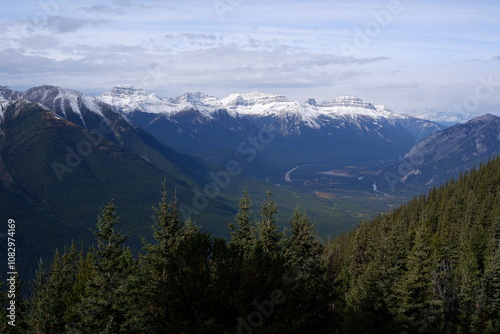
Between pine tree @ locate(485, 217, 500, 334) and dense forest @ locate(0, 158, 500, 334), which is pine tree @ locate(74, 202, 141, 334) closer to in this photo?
dense forest @ locate(0, 158, 500, 334)

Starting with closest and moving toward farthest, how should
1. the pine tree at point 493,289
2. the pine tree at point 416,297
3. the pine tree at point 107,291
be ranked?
the pine tree at point 107,291
the pine tree at point 416,297
the pine tree at point 493,289

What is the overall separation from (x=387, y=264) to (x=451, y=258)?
45.4 meters

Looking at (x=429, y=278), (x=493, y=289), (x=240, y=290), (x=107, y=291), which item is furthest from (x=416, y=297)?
(x=107, y=291)

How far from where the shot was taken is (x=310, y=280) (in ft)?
Result: 128

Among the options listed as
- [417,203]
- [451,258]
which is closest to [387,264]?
[451,258]

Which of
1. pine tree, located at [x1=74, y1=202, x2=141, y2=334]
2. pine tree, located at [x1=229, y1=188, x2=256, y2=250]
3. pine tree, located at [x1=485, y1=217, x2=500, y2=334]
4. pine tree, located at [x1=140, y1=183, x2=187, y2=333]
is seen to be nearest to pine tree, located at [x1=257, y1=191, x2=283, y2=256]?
pine tree, located at [x1=229, y1=188, x2=256, y2=250]

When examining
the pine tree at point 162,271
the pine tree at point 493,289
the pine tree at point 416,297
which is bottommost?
the pine tree at point 493,289

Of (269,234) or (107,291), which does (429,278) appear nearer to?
(269,234)

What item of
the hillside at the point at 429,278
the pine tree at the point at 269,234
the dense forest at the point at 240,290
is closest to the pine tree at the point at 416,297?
the hillside at the point at 429,278

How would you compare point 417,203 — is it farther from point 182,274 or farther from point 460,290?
point 182,274

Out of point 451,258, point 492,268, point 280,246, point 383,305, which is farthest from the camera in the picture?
point 451,258

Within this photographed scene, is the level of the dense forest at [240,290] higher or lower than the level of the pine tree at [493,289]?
higher

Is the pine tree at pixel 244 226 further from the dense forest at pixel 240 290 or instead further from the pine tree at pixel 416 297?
the pine tree at pixel 416 297

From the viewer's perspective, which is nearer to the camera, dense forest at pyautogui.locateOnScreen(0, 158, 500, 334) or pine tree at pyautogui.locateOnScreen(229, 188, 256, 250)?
dense forest at pyautogui.locateOnScreen(0, 158, 500, 334)
